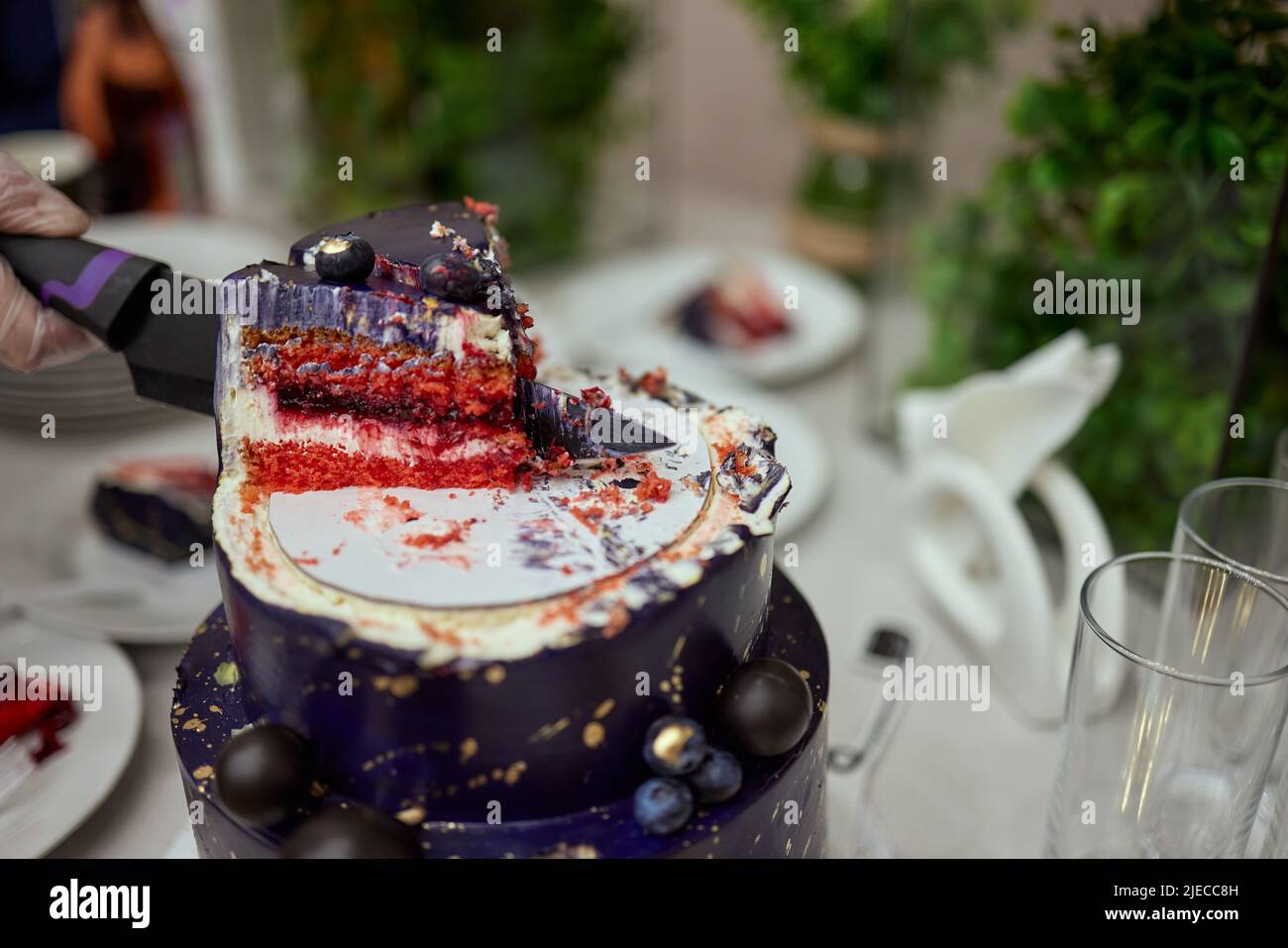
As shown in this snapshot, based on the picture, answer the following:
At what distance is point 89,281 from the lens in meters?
0.73

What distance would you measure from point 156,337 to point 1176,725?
714 mm

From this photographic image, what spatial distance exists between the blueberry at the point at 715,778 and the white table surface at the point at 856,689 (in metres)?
0.24

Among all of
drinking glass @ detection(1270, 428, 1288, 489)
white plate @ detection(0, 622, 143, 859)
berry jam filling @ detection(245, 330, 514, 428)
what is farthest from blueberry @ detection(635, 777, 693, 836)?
drinking glass @ detection(1270, 428, 1288, 489)

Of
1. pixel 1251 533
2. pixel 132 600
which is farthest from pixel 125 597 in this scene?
pixel 1251 533

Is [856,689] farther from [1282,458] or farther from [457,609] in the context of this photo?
[457,609]

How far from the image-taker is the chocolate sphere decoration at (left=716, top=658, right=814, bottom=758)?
2.10 ft

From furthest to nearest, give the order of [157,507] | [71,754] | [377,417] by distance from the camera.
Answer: [157,507], [71,754], [377,417]

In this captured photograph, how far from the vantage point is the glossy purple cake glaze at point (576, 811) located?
62cm

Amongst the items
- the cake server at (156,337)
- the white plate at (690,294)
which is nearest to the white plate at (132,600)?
the cake server at (156,337)

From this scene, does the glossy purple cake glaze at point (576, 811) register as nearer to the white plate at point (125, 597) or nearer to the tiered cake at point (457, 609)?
the tiered cake at point (457, 609)

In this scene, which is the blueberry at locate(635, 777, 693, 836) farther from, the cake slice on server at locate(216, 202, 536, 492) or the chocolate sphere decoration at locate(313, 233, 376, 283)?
the chocolate sphere decoration at locate(313, 233, 376, 283)

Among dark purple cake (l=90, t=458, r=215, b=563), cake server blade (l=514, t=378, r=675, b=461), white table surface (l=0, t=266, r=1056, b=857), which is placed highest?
cake server blade (l=514, t=378, r=675, b=461)

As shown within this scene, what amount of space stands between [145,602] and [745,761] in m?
0.63

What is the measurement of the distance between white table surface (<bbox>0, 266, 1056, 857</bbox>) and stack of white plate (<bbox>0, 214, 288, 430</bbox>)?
0.11ft
